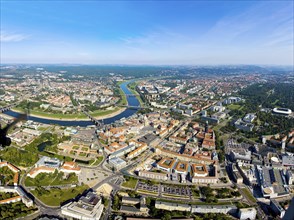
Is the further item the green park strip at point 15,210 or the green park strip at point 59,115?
the green park strip at point 59,115

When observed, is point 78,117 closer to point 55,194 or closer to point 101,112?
point 101,112

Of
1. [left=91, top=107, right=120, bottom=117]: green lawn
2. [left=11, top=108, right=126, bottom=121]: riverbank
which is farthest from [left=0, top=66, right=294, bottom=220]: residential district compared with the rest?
[left=91, top=107, right=120, bottom=117]: green lawn

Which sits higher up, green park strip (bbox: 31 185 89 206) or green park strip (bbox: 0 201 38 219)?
green park strip (bbox: 0 201 38 219)

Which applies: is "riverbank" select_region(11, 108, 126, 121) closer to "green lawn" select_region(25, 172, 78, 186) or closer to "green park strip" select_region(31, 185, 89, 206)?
"green lawn" select_region(25, 172, 78, 186)

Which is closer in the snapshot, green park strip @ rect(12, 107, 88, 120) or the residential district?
the residential district

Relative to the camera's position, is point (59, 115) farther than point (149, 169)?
Yes

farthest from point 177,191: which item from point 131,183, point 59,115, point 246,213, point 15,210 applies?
point 59,115

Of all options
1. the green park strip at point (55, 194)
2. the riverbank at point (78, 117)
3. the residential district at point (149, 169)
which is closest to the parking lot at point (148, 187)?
the residential district at point (149, 169)

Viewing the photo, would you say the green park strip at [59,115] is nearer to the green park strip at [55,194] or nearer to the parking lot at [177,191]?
the green park strip at [55,194]

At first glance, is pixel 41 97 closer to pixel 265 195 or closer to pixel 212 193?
pixel 212 193

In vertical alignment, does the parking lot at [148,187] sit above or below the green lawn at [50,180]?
below
